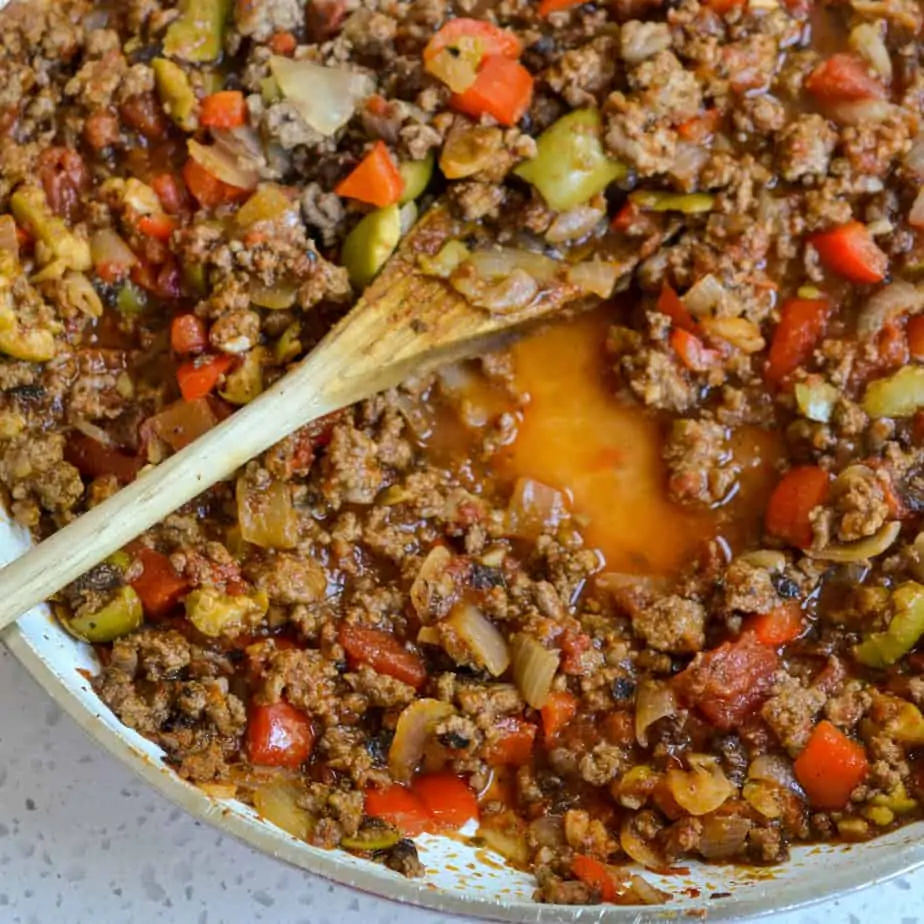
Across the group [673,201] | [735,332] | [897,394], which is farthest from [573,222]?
[897,394]

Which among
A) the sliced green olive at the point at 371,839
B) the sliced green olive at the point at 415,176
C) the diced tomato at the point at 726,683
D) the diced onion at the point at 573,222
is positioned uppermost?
the sliced green olive at the point at 415,176

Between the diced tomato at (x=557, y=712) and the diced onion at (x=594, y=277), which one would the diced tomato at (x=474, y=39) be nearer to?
the diced onion at (x=594, y=277)

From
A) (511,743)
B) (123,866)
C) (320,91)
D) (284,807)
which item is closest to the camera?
(284,807)

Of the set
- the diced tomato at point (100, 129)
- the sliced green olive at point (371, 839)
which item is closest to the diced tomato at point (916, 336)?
the sliced green olive at point (371, 839)

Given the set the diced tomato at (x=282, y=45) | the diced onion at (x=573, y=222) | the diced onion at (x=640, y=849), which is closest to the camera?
the diced onion at (x=640, y=849)

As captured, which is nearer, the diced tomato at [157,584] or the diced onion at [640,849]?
the diced onion at [640,849]

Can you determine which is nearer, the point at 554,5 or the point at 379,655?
the point at 379,655

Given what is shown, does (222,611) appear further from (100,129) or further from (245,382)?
(100,129)
